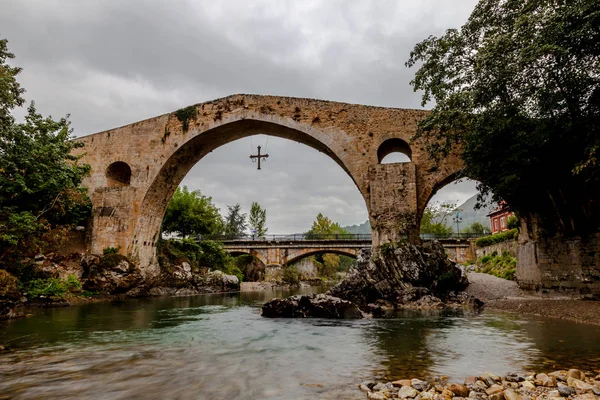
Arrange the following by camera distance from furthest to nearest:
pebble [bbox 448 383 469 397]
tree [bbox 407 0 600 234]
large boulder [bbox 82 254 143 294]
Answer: large boulder [bbox 82 254 143 294]
tree [bbox 407 0 600 234]
pebble [bbox 448 383 469 397]

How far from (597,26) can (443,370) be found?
7048mm

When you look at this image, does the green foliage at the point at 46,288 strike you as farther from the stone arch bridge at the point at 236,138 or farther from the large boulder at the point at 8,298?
the stone arch bridge at the point at 236,138

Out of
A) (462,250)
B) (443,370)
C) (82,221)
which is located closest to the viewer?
(443,370)

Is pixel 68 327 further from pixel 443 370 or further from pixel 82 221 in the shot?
pixel 82 221

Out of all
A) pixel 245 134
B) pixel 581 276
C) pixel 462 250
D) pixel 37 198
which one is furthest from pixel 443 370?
pixel 462 250

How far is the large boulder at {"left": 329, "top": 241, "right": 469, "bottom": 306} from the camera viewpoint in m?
12.3

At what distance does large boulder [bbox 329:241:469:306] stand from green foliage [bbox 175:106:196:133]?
9.72 meters

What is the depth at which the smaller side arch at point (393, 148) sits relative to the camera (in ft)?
49.2

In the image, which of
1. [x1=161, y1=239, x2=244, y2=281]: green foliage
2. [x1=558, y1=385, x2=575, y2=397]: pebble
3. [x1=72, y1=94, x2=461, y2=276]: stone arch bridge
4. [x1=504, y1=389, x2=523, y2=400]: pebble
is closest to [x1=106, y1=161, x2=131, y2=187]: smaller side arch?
[x1=72, y1=94, x2=461, y2=276]: stone arch bridge

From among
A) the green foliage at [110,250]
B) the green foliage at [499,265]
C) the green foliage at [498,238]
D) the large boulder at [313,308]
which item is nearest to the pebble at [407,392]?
the large boulder at [313,308]

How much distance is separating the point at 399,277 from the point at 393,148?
5.58 meters

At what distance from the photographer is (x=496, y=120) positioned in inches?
370

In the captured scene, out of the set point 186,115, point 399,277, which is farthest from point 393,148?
point 186,115

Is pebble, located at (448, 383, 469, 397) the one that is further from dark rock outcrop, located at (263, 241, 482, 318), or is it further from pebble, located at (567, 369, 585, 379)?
dark rock outcrop, located at (263, 241, 482, 318)
